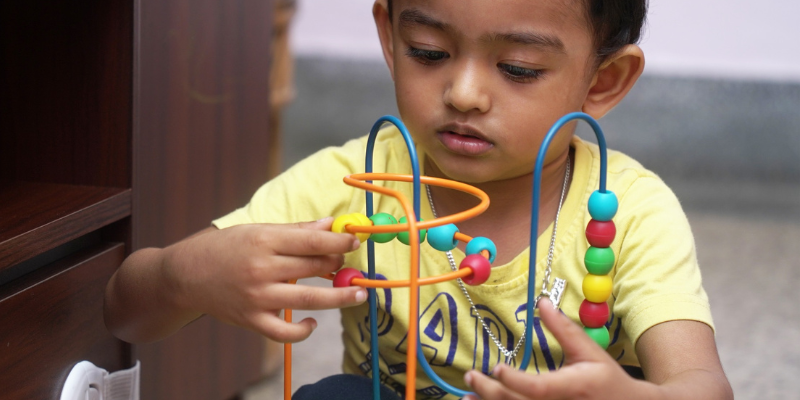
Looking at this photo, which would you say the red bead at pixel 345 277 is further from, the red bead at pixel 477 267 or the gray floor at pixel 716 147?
the gray floor at pixel 716 147

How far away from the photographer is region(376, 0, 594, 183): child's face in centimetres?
70

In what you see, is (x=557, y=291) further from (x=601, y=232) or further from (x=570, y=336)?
(x=570, y=336)

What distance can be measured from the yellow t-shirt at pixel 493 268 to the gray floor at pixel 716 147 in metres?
1.10

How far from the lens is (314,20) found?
266 cm

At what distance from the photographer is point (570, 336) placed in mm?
553

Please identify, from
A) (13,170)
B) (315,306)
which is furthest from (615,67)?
(13,170)

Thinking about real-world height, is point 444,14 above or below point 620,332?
above

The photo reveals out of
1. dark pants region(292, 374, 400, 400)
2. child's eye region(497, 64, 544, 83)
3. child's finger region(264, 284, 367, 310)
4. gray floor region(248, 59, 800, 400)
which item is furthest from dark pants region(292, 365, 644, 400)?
gray floor region(248, 59, 800, 400)

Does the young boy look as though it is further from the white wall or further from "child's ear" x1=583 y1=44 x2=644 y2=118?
the white wall

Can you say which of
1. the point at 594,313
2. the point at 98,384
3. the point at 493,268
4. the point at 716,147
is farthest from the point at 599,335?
the point at 716,147

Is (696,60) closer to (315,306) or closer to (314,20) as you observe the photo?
(314,20)

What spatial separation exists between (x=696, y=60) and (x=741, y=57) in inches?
5.1

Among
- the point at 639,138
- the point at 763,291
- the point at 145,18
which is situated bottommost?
the point at 763,291

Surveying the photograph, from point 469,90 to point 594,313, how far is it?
22cm
